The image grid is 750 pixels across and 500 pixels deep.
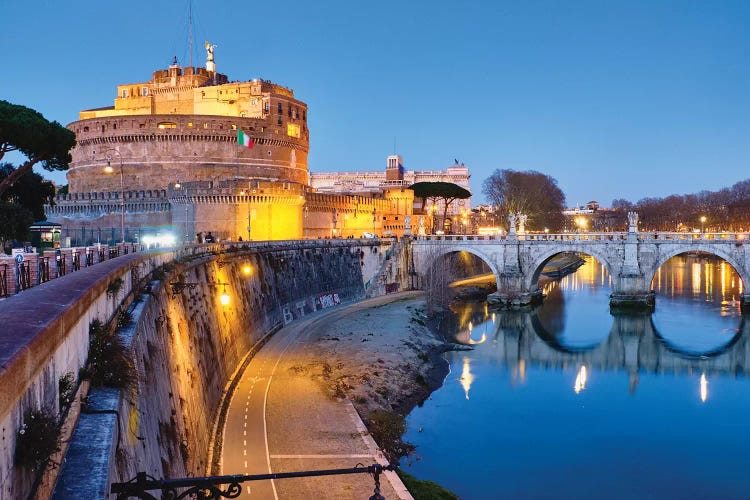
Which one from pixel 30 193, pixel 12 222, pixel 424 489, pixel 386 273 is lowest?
pixel 424 489

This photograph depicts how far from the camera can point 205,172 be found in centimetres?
5672

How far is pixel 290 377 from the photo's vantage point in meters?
22.6

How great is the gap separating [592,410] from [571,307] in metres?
23.6

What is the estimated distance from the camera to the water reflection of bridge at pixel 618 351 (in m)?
30.0

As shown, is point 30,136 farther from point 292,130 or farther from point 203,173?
point 292,130

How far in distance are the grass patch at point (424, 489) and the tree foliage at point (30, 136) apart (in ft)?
57.5

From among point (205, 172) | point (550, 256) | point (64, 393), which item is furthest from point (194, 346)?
point (205, 172)

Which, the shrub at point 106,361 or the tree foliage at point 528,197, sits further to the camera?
the tree foliage at point 528,197

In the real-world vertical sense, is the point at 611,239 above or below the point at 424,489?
above

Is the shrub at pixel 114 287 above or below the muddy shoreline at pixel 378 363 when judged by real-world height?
above

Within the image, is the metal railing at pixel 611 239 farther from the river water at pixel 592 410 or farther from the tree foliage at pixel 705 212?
the tree foliage at pixel 705 212

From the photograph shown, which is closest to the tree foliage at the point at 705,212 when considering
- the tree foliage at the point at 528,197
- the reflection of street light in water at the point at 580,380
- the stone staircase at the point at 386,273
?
the tree foliage at the point at 528,197

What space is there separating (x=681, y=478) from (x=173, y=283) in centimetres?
1377

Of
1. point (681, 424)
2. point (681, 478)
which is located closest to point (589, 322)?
point (681, 424)
